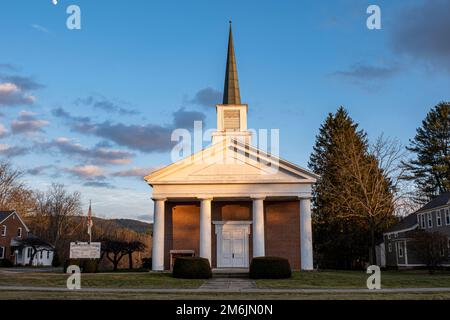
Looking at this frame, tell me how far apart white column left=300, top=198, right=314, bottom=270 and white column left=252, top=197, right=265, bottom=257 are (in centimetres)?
275

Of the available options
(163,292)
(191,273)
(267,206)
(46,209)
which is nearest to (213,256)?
(267,206)

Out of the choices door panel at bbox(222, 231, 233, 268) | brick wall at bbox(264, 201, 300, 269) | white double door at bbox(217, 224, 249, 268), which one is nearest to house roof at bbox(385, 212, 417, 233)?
brick wall at bbox(264, 201, 300, 269)

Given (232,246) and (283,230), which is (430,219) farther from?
(232,246)

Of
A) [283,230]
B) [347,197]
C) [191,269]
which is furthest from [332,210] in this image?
[191,269]

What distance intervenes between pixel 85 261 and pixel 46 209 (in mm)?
58568

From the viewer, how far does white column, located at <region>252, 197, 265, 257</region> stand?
3300 cm

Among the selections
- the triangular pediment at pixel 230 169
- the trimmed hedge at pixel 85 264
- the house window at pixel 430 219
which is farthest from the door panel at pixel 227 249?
the house window at pixel 430 219

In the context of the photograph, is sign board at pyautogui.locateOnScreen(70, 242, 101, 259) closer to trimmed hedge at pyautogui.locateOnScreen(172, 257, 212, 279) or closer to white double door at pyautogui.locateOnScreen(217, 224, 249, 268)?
trimmed hedge at pyautogui.locateOnScreen(172, 257, 212, 279)

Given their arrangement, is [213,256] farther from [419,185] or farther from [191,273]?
[419,185]

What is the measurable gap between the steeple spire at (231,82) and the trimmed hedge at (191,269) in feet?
56.2

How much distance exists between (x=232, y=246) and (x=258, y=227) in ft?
11.4

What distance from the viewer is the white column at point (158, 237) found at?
3303 cm
